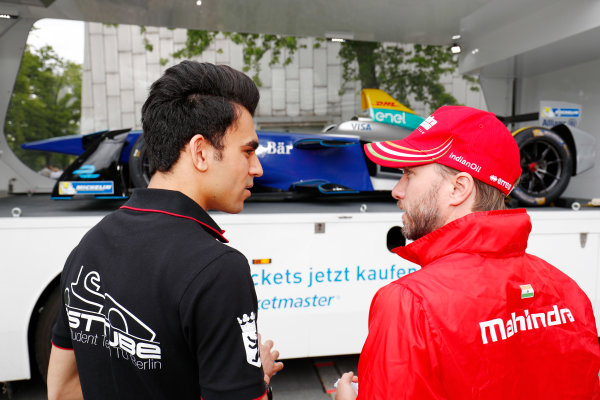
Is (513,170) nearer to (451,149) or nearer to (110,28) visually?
(451,149)

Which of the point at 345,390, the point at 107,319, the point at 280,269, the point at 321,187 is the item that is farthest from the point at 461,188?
the point at 321,187

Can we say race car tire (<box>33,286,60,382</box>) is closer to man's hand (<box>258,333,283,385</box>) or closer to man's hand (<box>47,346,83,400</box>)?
man's hand (<box>47,346,83,400</box>)

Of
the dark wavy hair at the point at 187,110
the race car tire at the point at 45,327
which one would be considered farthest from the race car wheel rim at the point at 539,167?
the race car tire at the point at 45,327

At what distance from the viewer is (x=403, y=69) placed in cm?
498

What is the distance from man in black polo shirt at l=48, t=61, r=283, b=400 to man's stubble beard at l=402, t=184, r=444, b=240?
0.47 meters

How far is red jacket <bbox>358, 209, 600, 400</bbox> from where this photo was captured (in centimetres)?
85

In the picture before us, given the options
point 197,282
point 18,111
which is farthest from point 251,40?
point 197,282

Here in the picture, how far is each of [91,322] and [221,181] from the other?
0.44 meters

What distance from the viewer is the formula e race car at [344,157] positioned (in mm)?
3385

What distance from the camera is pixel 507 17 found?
390cm

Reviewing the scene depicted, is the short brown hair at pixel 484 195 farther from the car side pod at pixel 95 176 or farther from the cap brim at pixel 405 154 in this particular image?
the car side pod at pixel 95 176

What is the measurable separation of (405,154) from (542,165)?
3070 millimetres

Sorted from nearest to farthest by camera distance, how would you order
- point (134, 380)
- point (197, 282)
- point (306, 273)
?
point (197, 282) < point (134, 380) < point (306, 273)

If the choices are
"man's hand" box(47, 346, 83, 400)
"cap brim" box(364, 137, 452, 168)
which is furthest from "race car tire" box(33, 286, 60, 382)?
"cap brim" box(364, 137, 452, 168)
